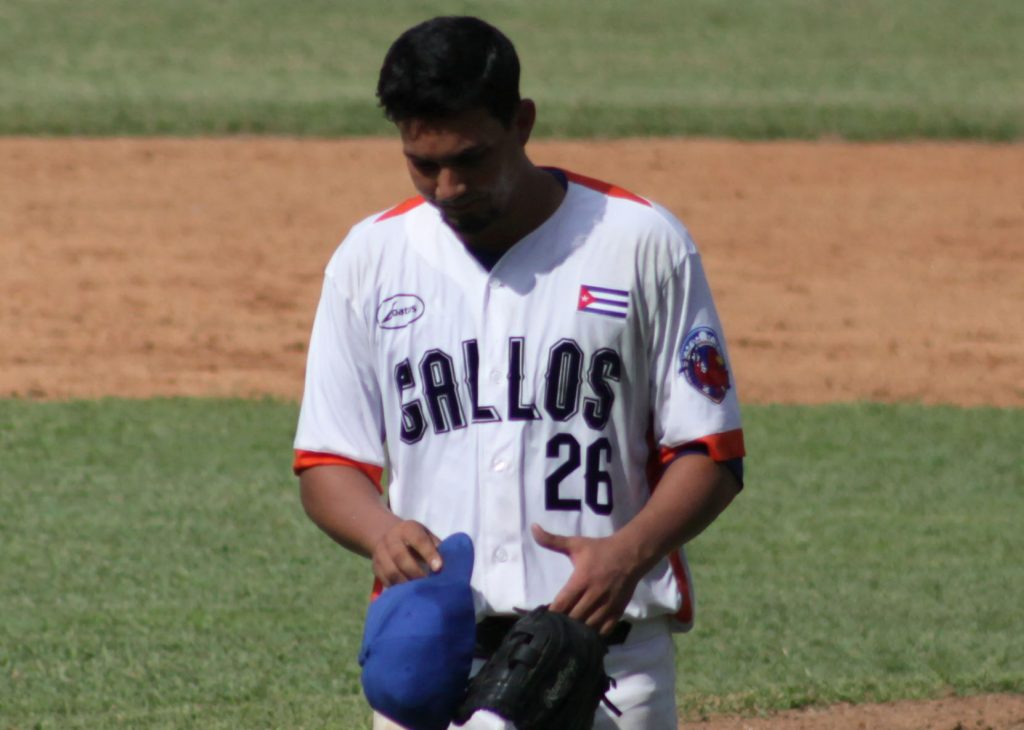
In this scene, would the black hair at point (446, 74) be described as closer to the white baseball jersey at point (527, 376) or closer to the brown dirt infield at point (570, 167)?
the white baseball jersey at point (527, 376)

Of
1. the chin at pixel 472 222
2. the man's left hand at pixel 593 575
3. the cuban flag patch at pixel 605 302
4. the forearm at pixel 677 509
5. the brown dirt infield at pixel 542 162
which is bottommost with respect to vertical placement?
the brown dirt infield at pixel 542 162

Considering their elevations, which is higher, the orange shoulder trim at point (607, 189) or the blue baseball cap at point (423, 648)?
the orange shoulder trim at point (607, 189)

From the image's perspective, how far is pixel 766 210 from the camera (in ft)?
45.0

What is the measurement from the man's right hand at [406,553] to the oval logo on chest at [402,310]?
1.06 ft

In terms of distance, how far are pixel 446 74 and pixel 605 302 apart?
1.39ft

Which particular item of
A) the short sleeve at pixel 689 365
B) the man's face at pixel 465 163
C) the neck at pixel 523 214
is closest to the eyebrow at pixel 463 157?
the man's face at pixel 465 163

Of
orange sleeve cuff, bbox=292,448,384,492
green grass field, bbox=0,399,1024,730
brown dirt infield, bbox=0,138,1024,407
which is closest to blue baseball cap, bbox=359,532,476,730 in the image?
orange sleeve cuff, bbox=292,448,384,492

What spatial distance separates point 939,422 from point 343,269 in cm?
602

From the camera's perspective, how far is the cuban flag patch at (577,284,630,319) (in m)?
2.79

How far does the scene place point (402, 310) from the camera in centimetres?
284

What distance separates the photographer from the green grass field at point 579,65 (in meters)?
16.4

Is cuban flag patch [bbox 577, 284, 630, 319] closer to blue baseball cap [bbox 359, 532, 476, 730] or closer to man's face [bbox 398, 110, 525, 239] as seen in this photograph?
man's face [bbox 398, 110, 525, 239]

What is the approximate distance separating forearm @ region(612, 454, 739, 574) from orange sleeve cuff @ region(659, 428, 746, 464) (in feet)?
0.05

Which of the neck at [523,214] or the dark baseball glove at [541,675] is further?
the neck at [523,214]
